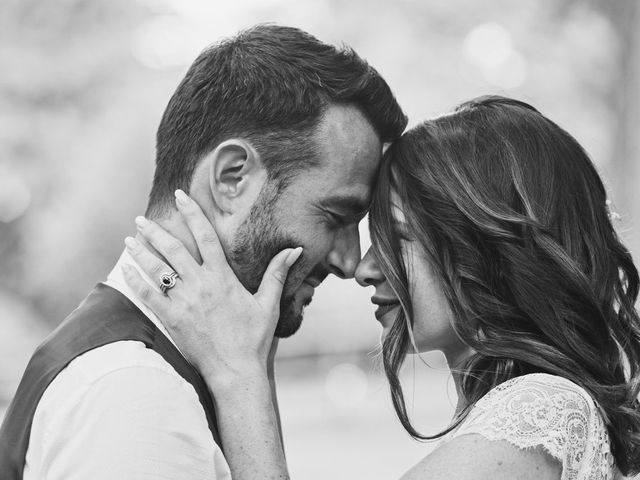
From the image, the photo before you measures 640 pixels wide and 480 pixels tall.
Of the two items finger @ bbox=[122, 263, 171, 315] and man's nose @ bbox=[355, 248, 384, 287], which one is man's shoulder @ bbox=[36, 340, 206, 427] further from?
man's nose @ bbox=[355, 248, 384, 287]

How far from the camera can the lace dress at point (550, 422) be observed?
1.90 metres

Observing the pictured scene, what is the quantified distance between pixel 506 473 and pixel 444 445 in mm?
145

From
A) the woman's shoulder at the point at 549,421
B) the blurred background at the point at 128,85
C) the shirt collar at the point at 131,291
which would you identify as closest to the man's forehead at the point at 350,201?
the shirt collar at the point at 131,291

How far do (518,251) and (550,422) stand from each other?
1.40 feet

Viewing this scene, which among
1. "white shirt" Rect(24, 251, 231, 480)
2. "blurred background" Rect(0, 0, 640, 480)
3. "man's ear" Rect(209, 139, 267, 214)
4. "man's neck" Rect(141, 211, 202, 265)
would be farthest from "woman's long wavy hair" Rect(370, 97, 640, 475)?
"blurred background" Rect(0, 0, 640, 480)

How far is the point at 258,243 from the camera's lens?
2180 mm

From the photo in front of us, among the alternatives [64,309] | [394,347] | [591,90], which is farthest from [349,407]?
[394,347]

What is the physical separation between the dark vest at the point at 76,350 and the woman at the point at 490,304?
0.07 metres

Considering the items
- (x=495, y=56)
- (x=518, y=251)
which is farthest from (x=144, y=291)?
(x=495, y=56)

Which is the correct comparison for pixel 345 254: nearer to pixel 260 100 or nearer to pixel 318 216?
pixel 318 216

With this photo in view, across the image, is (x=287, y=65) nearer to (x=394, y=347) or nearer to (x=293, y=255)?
(x=293, y=255)

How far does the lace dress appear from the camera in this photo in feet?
6.25

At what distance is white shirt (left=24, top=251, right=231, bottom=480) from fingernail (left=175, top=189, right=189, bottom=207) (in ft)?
1.36

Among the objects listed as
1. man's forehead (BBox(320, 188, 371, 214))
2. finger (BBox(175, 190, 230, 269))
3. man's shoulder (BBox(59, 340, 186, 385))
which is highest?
man's forehead (BBox(320, 188, 371, 214))
